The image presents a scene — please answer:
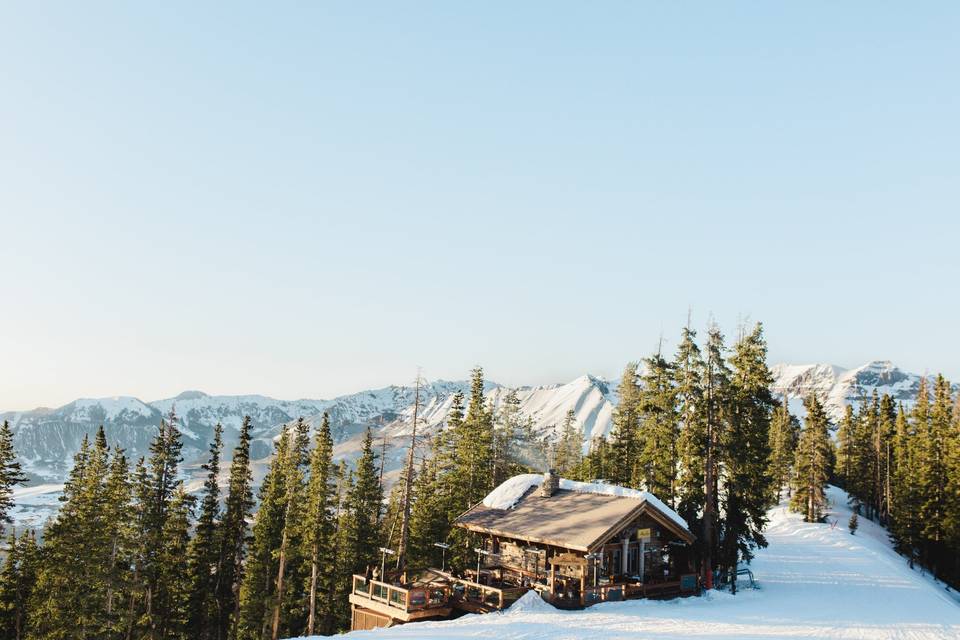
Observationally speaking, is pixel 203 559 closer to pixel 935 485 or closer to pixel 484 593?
pixel 484 593

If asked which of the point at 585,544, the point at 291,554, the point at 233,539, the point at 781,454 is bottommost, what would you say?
the point at 291,554

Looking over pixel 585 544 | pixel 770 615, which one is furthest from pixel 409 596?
pixel 770 615

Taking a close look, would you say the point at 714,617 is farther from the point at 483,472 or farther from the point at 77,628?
the point at 77,628

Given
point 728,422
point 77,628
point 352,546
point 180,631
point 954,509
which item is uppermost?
point 728,422

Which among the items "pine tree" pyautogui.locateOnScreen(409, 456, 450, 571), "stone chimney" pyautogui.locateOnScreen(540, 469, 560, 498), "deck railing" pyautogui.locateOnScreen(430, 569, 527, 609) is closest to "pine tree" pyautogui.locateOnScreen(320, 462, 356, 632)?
"pine tree" pyautogui.locateOnScreen(409, 456, 450, 571)

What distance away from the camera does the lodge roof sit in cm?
2755

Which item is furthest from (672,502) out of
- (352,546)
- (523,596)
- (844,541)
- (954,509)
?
(954,509)

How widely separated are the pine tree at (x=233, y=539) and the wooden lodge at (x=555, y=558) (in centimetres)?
1901

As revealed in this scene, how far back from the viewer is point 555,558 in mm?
27969

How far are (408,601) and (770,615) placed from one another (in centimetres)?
1450

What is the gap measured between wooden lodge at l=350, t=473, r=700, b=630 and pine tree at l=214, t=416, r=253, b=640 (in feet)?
62.4

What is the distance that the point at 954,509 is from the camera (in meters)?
52.2

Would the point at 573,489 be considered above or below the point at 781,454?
below

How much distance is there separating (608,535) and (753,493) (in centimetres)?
1308
